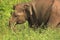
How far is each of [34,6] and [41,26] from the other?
1010 millimetres

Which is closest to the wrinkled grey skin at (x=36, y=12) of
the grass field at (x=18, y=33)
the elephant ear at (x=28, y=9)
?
the elephant ear at (x=28, y=9)

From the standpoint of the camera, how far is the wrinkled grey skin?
32.7 ft

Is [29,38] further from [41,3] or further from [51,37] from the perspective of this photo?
[41,3]

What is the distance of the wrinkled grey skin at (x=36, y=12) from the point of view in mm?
9969

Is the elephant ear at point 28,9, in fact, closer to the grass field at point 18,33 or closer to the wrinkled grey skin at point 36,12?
the wrinkled grey skin at point 36,12

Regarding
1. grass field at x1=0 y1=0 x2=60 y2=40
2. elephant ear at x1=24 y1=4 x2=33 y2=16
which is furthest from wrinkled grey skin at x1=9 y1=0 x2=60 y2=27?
grass field at x1=0 y1=0 x2=60 y2=40

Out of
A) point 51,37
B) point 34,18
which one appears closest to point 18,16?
point 34,18

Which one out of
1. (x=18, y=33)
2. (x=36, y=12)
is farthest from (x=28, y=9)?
(x=18, y=33)

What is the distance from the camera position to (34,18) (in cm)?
1059

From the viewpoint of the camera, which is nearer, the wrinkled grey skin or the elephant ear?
the wrinkled grey skin

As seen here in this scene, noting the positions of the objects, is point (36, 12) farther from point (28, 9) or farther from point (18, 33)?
point (18, 33)

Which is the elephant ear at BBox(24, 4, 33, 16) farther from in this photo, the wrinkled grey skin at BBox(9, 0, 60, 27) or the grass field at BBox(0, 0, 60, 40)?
the grass field at BBox(0, 0, 60, 40)

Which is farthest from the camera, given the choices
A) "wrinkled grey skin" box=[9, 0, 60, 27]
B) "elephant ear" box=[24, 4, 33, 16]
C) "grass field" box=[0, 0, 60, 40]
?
"elephant ear" box=[24, 4, 33, 16]

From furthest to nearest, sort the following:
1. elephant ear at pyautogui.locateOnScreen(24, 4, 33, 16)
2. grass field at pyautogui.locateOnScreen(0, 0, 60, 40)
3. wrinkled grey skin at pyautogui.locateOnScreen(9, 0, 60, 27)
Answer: elephant ear at pyautogui.locateOnScreen(24, 4, 33, 16), wrinkled grey skin at pyautogui.locateOnScreen(9, 0, 60, 27), grass field at pyautogui.locateOnScreen(0, 0, 60, 40)
